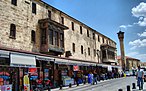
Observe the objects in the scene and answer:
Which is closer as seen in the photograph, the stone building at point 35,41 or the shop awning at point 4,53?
the shop awning at point 4,53

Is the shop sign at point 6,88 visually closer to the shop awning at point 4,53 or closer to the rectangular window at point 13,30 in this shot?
the shop awning at point 4,53

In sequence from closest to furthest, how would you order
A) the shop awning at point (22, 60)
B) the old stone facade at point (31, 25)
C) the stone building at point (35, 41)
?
the shop awning at point (22, 60), the stone building at point (35, 41), the old stone facade at point (31, 25)

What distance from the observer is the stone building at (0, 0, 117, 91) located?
17.3m

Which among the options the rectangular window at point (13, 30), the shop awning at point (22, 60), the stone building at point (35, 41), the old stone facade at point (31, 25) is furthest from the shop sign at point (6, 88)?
the rectangular window at point (13, 30)

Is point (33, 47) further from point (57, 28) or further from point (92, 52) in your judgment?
point (92, 52)

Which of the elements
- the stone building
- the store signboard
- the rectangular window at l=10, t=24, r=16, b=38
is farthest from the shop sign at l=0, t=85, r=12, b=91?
the rectangular window at l=10, t=24, r=16, b=38

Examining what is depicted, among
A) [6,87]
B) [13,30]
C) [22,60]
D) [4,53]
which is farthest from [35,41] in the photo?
[4,53]

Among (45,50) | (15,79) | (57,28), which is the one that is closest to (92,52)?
(57,28)

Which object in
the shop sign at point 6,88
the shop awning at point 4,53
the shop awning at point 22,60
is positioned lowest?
the shop sign at point 6,88

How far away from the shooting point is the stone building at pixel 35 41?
17.3 metres

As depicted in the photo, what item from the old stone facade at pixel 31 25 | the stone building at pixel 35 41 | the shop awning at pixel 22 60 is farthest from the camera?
the old stone facade at pixel 31 25

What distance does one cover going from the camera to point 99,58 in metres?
42.5

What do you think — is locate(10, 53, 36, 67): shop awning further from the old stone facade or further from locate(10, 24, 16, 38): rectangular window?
locate(10, 24, 16, 38): rectangular window

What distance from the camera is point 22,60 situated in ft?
53.3
